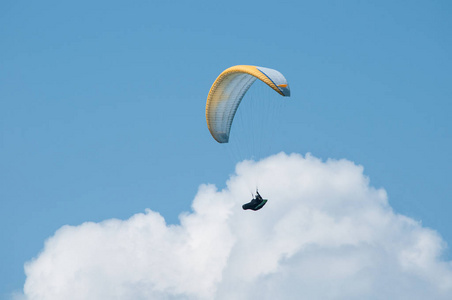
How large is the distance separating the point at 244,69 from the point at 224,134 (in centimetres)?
894

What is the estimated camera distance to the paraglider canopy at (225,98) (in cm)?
10200

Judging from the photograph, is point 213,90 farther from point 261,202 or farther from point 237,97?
point 261,202

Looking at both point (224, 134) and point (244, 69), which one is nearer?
point (244, 69)

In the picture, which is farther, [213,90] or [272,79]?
[213,90]

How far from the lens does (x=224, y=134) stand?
106312 millimetres

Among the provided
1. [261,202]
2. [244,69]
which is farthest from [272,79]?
[261,202]

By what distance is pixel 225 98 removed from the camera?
10450 centimetres

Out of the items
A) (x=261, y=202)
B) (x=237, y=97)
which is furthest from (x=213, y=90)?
(x=261, y=202)

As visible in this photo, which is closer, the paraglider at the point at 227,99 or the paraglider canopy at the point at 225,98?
the paraglider at the point at 227,99

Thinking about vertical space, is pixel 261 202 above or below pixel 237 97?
below

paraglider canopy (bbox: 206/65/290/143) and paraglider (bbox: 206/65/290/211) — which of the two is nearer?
paraglider (bbox: 206/65/290/211)

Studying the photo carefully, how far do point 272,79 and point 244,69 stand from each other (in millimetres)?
3672

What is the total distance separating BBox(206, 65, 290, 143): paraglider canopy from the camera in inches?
4016

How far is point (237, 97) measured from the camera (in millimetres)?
105250
